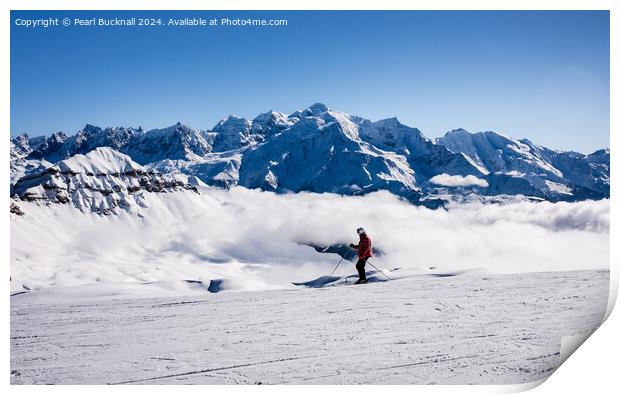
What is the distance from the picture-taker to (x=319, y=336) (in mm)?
11242

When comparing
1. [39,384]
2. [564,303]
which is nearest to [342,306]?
[564,303]

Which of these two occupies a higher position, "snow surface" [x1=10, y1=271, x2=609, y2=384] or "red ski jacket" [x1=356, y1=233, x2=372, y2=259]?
"red ski jacket" [x1=356, y1=233, x2=372, y2=259]

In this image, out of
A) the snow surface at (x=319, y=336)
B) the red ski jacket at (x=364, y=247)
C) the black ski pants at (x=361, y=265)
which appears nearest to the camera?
the snow surface at (x=319, y=336)

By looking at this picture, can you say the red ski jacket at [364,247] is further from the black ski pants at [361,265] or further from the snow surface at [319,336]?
the snow surface at [319,336]

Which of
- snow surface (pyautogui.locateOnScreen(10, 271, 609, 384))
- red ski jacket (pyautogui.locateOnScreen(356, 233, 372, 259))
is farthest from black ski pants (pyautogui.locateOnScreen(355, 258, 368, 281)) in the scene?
snow surface (pyautogui.locateOnScreen(10, 271, 609, 384))

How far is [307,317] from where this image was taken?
12312mm

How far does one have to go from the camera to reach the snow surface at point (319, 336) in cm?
1023

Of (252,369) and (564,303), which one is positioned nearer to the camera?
(252,369)

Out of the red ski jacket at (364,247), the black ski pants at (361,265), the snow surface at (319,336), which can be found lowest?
the snow surface at (319,336)

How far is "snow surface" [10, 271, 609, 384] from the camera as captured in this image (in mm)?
10227

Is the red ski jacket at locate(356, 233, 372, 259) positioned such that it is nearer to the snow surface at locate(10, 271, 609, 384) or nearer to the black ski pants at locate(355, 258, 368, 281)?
the black ski pants at locate(355, 258, 368, 281)

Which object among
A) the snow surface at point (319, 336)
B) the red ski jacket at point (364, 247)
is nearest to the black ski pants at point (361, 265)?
the red ski jacket at point (364, 247)

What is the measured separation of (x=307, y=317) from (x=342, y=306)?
112cm
